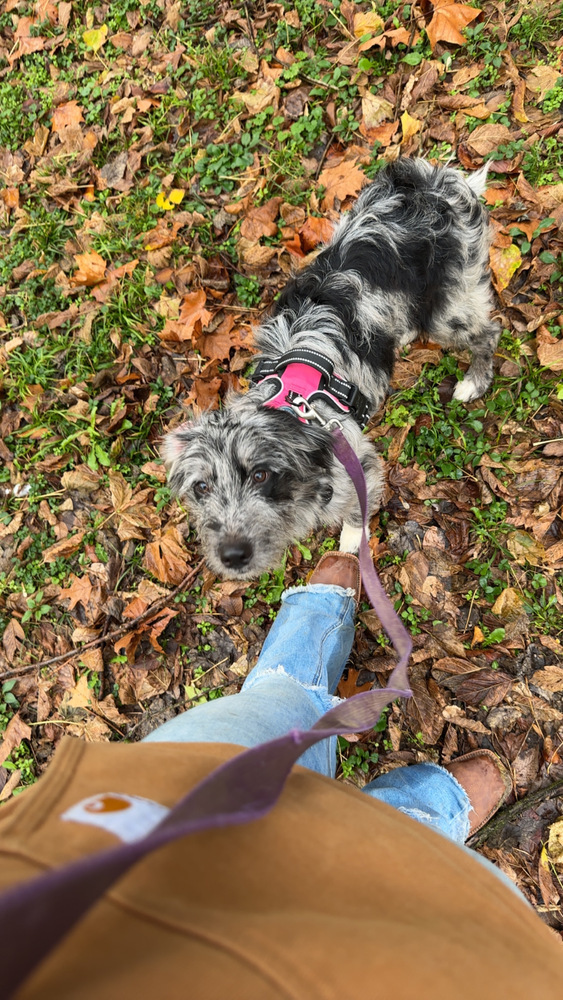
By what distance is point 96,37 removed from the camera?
557 cm

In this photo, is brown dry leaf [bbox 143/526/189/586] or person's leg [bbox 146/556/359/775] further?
brown dry leaf [bbox 143/526/189/586]

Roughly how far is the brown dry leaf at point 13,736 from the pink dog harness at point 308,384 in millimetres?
3083

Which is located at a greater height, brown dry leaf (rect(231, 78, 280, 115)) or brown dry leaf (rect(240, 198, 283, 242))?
brown dry leaf (rect(231, 78, 280, 115))

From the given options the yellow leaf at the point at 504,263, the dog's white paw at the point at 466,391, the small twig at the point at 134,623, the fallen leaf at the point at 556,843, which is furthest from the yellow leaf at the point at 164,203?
the fallen leaf at the point at 556,843

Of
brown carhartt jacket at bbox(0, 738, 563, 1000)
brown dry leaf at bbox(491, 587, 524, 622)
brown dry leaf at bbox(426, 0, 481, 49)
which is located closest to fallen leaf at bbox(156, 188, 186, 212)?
brown dry leaf at bbox(426, 0, 481, 49)

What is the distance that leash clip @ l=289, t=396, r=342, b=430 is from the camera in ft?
9.87

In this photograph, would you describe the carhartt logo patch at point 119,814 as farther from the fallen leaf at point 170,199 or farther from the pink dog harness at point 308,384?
the fallen leaf at point 170,199

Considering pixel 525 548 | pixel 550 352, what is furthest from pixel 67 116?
pixel 525 548

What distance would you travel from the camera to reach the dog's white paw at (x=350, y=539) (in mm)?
3811

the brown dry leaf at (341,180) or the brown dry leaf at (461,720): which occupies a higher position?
the brown dry leaf at (341,180)

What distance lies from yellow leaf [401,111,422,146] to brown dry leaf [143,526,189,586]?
12.4 ft

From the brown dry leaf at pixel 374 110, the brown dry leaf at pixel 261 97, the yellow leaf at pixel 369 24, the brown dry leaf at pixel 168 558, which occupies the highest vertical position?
the yellow leaf at pixel 369 24

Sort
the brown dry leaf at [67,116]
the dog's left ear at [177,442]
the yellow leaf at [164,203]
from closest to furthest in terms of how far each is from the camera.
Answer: the dog's left ear at [177,442] < the yellow leaf at [164,203] < the brown dry leaf at [67,116]

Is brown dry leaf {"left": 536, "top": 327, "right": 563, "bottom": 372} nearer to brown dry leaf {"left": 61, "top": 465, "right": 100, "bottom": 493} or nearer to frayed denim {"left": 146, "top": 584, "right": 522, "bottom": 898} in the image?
frayed denim {"left": 146, "top": 584, "right": 522, "bottom": 898}
